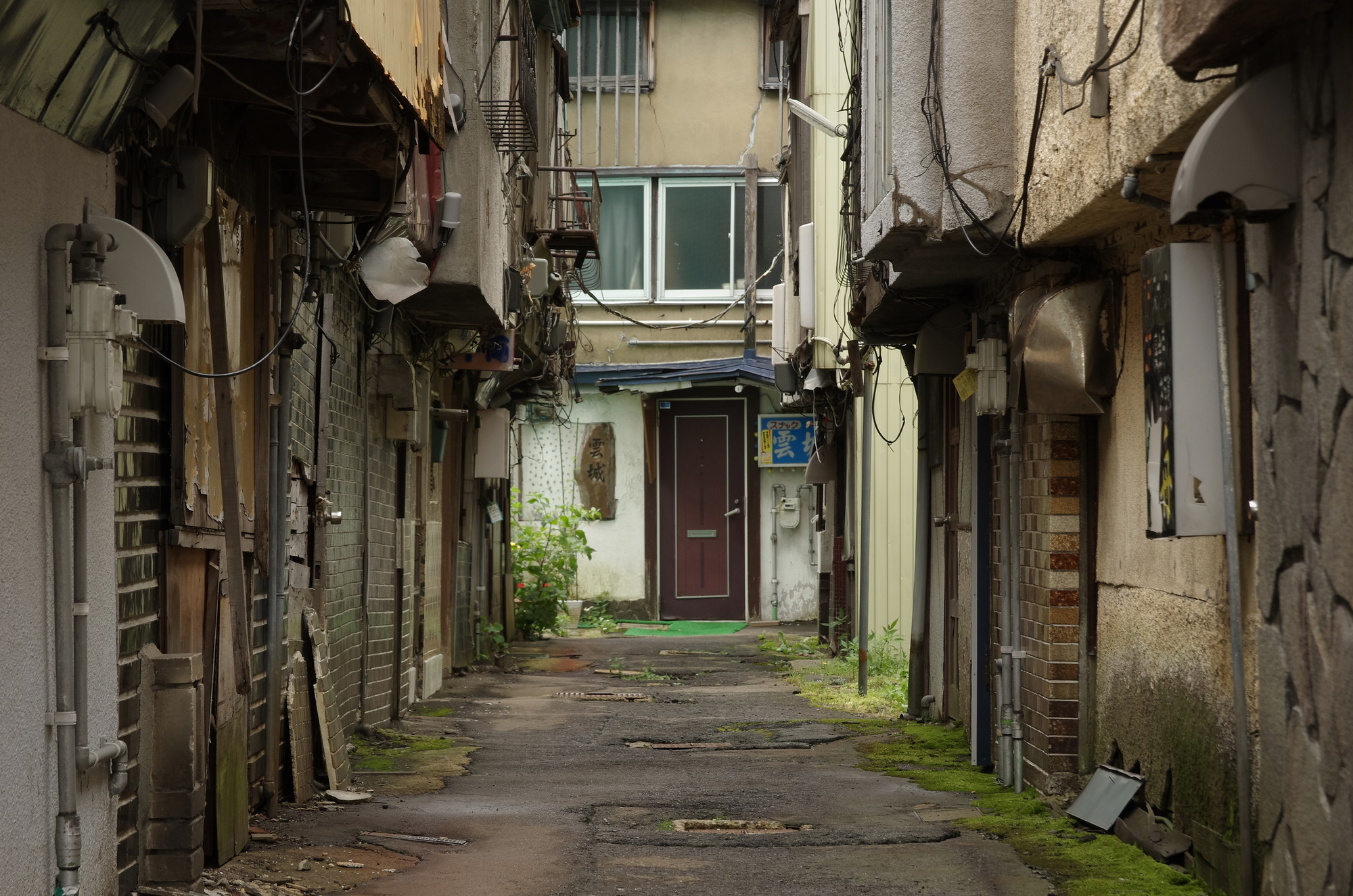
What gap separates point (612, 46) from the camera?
23.2 metres


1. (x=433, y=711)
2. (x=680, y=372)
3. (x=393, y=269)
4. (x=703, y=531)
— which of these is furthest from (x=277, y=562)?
(x=703, y=531)

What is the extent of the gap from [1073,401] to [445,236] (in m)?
4.42

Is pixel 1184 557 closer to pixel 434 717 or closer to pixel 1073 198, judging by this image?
pixel 1073 198

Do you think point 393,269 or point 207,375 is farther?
point 393,269

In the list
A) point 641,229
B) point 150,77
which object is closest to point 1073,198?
point 150,77

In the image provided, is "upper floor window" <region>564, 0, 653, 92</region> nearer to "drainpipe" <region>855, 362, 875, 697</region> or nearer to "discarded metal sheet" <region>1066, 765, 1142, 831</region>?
"drainpipe" <region>855, 362, 875, 697</region>

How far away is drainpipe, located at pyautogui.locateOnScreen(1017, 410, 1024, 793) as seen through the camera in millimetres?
8062

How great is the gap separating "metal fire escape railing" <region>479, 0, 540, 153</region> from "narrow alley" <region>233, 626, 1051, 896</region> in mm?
4719

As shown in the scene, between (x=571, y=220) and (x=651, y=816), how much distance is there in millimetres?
Answer: 11140

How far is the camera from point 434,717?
11.8 m

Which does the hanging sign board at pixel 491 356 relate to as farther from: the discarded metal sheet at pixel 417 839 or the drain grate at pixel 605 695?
the discarded metal sheet at pixel 417 839

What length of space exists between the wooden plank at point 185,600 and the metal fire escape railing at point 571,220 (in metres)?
9.15

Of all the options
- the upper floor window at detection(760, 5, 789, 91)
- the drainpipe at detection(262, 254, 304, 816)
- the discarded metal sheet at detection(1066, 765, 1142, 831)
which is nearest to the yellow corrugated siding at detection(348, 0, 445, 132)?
the drainpipe at detection(262, 254, 304, 816)

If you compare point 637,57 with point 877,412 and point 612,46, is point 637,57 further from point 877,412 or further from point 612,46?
point 877,412
